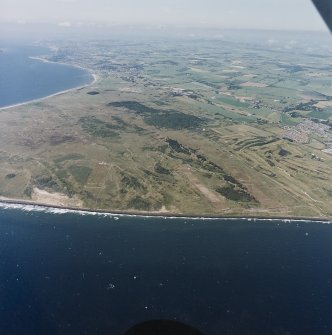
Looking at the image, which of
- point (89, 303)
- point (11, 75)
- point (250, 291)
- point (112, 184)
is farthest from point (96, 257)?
point (11, 75)

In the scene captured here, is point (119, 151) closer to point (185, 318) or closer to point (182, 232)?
point (182, 232)

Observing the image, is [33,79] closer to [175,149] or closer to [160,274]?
[175,149]

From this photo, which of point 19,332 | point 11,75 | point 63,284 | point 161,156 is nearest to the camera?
point 19,332

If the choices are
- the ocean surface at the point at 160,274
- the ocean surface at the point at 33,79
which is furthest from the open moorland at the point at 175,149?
the ocean surface at the point at 33,79

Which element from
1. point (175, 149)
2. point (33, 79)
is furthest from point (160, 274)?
point (33, 79)

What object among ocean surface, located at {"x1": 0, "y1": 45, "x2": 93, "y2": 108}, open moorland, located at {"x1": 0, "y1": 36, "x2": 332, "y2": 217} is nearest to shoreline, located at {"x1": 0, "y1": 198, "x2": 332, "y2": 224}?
open moorland, located at {"x1": 0, "y1": 36, "x2": 332, "y2": 217}

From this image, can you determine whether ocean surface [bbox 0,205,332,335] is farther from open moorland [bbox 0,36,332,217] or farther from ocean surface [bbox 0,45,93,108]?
ocean surface [bbox 0,45,93,108]
